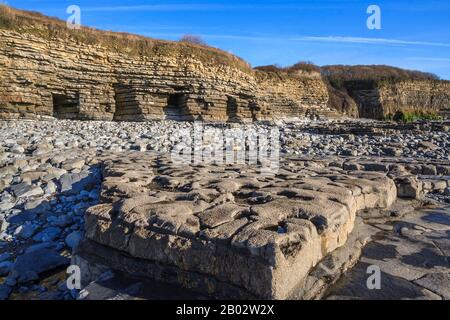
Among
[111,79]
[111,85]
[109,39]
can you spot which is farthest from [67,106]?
[109,39]

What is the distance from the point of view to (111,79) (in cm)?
1844

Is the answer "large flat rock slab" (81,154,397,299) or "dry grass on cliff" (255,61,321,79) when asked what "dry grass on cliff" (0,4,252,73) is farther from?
"large flat rock slab" (81,154,397,299)

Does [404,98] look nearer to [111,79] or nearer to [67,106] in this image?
[111,79]

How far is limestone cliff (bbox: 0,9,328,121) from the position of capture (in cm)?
1577

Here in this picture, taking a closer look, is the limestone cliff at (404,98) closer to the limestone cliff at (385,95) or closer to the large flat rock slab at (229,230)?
the limestone cliff at (385,95)

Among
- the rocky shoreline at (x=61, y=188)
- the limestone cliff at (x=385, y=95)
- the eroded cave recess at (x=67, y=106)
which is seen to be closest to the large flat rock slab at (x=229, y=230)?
the rocky shoreline at (x=61, y=188)

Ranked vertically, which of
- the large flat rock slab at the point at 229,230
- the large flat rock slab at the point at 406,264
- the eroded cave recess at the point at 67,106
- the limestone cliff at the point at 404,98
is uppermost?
the limestone cliff at the point at 404,98

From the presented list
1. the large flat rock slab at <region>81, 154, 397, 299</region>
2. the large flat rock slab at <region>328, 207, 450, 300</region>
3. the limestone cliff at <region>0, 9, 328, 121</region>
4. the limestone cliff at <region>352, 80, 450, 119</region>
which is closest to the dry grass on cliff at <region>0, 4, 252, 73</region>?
the limestone cliff at <region>0, 9, 328, 121</region>

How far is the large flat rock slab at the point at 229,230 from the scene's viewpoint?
2.33 m

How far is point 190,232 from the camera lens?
8.57 ft

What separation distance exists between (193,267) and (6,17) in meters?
17.6

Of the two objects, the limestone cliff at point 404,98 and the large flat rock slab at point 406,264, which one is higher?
the limestone cliff at point 404,98

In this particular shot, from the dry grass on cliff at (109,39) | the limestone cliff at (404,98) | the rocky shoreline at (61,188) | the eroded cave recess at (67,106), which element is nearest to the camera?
the rocky shoreline at (61,188)
